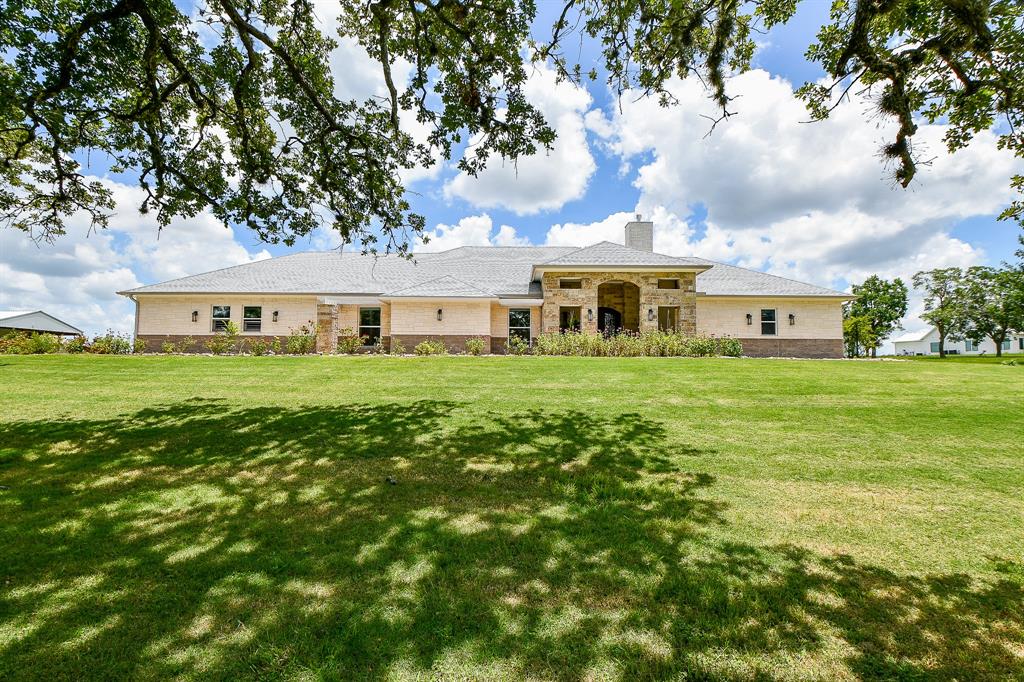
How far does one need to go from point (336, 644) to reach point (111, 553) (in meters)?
2.27

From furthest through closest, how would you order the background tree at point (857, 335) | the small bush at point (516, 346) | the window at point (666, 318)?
1. the background tree at point (857, 335)
2. the window at point (666, 318)
3. the small bush at point (516, 346)

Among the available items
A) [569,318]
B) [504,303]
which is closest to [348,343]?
[504,303]

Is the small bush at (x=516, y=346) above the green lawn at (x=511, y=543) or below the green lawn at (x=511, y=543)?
above

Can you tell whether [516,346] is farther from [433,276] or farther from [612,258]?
[433,276]

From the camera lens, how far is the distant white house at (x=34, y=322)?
32.0 meters

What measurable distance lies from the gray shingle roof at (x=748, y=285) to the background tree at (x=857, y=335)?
11272 millimetres

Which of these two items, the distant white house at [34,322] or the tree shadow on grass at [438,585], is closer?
the tree shadow on grass at [438,585]

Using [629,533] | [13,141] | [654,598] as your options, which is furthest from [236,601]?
[13,141]

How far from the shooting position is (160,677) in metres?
2.08

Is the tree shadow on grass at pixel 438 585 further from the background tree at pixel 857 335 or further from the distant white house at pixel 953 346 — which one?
the distant white house at pixel 953 346

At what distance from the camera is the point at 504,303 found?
20391 millimetres

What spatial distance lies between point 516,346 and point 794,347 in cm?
1382

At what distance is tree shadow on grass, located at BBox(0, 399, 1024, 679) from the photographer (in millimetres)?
2229

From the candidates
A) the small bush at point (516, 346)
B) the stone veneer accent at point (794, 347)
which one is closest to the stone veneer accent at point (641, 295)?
the small bush at point (516, 346)
